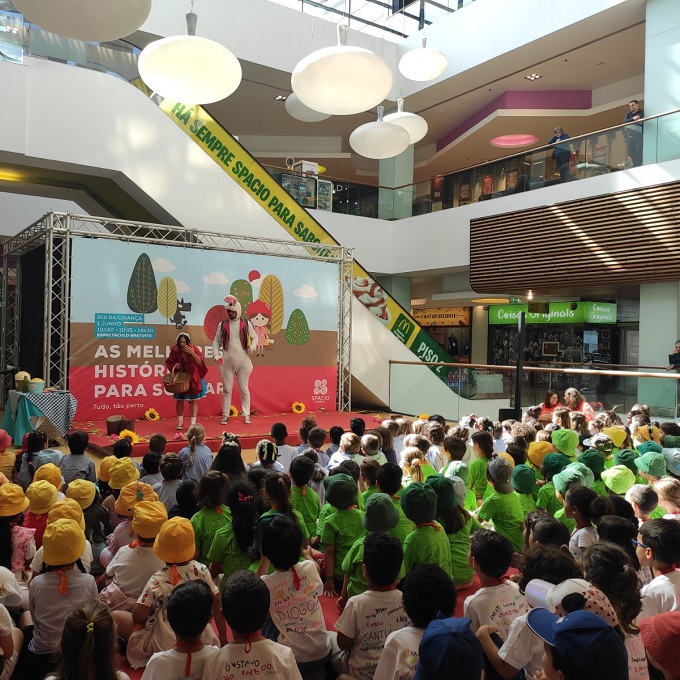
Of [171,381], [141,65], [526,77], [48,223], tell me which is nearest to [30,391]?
[171,381]

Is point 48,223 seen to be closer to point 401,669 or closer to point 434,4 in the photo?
point 401,669

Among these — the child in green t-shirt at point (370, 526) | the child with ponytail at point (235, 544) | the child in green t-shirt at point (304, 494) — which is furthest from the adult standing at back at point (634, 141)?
the child with ponytail at point (235, 544)

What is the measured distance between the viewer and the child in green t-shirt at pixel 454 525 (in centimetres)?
351

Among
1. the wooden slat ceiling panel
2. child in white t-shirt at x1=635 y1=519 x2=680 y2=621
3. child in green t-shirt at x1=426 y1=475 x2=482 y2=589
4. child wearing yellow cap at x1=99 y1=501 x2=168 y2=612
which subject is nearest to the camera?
child in white t-shirt at x1=635 y1=519 x2=680 y2=621

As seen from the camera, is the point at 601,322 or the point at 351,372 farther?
the point at 601,322

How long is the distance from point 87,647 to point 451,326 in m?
19.2

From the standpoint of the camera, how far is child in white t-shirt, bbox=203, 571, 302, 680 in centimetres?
203

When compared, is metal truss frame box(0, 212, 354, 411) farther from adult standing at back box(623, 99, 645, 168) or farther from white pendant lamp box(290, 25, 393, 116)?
white pendant lamp box(290, 25, 393, 116)

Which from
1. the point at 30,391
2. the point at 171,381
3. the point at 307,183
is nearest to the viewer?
the point at 30,391

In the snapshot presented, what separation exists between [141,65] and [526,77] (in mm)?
12314

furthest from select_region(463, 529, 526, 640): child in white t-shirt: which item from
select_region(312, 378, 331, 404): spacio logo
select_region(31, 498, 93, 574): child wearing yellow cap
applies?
select_region(312, 378, 331, 404): spacio logo

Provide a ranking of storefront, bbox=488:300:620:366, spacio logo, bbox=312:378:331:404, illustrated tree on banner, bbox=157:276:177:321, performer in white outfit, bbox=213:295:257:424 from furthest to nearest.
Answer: storefront, bbox=488:300:620:366 < spacio logo, bbox=312:378:331:404 < illustrated tree on banner, bbox=157:276:177:321 < performer in white outfit, bbox=213:295:257:424

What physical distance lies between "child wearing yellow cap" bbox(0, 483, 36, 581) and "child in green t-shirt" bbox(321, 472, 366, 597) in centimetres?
157

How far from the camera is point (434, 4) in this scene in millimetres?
14867
